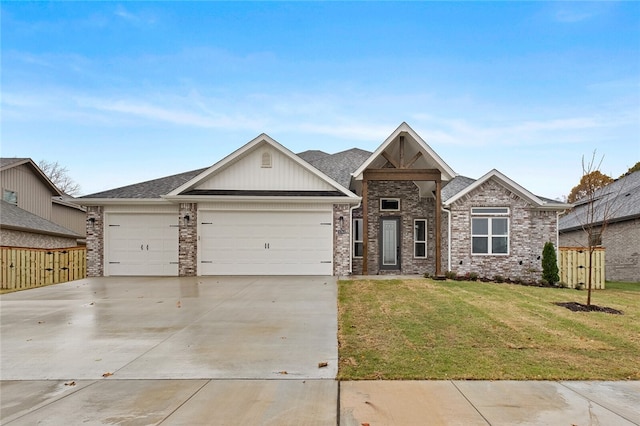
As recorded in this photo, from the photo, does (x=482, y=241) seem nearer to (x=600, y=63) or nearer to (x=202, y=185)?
(x=600, y=63)

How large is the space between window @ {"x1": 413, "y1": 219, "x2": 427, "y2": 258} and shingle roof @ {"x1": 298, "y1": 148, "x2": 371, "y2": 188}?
340 centimetres

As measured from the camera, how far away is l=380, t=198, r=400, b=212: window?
1700cm

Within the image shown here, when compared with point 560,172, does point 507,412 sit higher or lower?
lower

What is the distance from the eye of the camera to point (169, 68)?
57.6 ft

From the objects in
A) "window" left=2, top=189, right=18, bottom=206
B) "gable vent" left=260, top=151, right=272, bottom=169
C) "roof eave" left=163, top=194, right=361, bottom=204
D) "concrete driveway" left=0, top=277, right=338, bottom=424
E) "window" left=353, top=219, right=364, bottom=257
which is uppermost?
"gable vent" left=260, top=151, right=272, bottom=169

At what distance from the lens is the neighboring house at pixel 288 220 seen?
14766mm

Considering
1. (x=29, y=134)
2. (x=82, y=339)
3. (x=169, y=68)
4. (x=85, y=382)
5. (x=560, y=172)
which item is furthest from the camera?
(x=560, y=172)

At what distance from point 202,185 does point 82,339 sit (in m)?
9.15

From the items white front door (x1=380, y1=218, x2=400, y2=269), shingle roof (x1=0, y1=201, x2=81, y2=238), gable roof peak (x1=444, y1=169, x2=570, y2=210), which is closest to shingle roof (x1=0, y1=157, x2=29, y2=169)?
shingle roof (x1=0, y1=201, x2=81, y2=238)

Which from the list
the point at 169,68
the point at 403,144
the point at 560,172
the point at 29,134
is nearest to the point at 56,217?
the point at 29,134

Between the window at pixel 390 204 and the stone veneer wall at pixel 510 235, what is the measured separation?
239 centimetres

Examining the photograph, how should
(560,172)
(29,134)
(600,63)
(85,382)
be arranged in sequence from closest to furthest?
(85,382) < (600,63) < (29,134) < (560,172)

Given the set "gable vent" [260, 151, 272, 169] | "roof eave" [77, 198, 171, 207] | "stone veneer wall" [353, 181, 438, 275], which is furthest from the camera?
"stone veneer wall" [353, 181, 438, 275]

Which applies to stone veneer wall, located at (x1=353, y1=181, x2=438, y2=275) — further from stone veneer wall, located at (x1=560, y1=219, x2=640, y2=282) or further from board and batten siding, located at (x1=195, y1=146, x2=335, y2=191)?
stone veneer wall, located at (x1=560, y1=219, x2=640, y2=282)
